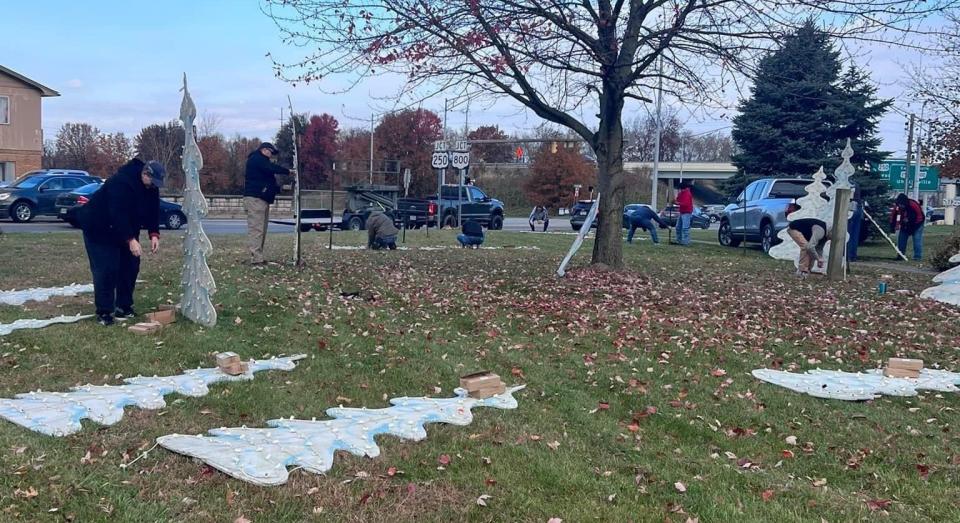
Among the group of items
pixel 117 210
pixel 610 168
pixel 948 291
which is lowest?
pixel 948 291

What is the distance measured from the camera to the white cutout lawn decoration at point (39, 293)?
8.55 meters

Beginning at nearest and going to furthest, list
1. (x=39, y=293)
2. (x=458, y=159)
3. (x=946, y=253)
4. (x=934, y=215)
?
(x=39, y=293)
(x=946, y=253)
(x=458, y=159)
(x=934, y=215)

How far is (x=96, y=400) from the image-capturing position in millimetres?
5070

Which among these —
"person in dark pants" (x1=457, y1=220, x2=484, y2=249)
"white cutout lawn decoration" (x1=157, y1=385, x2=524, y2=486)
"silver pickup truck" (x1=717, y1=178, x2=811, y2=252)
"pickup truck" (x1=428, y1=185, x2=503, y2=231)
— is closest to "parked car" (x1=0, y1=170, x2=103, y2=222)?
"pickup truck" (x1=428, y1=185, x2=503, y2=231)

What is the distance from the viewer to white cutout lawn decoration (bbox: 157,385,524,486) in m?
4.11

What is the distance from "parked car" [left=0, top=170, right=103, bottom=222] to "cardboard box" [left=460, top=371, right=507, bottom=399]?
2269 centimetres

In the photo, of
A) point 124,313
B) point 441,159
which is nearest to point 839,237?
point 124,313

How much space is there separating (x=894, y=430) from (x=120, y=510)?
191 inches

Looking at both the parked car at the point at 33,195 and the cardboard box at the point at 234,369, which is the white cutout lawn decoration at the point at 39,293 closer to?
the cardboard box at the point at 234,369

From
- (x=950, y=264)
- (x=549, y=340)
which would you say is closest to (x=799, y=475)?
(x=549, y=340)

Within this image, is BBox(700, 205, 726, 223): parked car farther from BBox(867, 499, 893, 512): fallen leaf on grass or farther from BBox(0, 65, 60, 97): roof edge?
BBox(867, 499, 893, 512): fallen leaf on grass

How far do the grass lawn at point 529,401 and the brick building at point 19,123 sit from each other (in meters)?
33.2

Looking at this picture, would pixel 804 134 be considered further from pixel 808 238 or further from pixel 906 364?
pixel 906 364

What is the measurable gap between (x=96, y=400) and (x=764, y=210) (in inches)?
657
